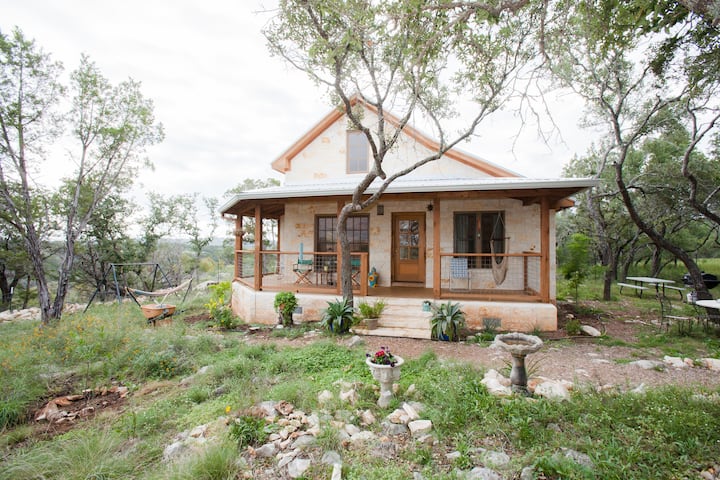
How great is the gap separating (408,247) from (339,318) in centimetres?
361

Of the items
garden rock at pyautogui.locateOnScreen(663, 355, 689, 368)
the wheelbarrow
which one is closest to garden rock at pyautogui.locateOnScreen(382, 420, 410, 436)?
garden rock at pyautogui.locateOnScreen(663, 355, 689, 368)

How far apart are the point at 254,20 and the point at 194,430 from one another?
595cm

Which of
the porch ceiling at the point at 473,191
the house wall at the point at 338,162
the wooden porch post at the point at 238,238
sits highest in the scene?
the house wall at the point at 338,162

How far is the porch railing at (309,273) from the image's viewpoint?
7.63 meters

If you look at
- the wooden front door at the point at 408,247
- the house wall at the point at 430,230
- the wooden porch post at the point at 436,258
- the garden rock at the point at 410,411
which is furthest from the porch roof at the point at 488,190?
the garden rock at the point at 410,411

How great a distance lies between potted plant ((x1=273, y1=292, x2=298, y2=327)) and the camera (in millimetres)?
7172

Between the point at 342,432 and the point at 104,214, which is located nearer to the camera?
the point at 342,432

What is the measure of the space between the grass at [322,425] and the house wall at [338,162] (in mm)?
5980

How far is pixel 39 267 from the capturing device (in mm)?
8305

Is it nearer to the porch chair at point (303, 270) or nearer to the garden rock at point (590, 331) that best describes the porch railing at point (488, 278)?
the garden rock at point (590, 331)

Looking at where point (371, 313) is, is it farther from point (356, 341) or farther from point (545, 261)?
point (545, 261)

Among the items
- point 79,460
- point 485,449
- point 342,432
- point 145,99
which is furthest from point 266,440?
point 145,99

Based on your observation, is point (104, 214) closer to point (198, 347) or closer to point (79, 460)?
point (198, 347)

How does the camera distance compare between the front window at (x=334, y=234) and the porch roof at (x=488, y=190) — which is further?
the front window at (x=334, y=234)
